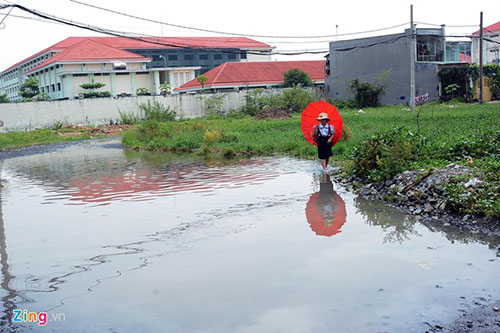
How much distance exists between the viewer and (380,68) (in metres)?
41.0

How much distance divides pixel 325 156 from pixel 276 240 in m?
5.96

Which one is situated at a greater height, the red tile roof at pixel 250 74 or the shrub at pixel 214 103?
the red tile roof at pixel 250 74

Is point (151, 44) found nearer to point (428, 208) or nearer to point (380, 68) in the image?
point (380, 68)

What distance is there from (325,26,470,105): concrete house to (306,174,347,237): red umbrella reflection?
29.2m

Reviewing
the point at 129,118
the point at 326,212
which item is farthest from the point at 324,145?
the point at 129,118

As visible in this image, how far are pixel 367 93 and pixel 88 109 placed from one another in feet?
66.9

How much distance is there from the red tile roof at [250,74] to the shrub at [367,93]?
12068mm

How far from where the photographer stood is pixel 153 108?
37.6 m

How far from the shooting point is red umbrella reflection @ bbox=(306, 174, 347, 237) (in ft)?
26.6

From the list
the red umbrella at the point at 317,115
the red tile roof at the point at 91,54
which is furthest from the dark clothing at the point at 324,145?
the red tile roof at the point at 91,54

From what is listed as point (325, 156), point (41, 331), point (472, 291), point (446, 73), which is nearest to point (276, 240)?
point (472, 291)

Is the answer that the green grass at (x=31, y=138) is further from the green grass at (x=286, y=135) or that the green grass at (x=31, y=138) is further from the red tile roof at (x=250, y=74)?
the red tile roof at (x=250, y=74)

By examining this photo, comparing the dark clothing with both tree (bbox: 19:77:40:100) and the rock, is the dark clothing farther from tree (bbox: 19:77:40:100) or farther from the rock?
tree (bbox: 19:77:40:100)

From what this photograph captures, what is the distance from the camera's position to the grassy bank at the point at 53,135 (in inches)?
1219
